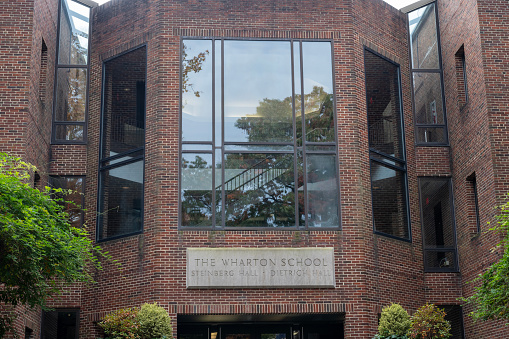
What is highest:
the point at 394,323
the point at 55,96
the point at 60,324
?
the point at 55,96

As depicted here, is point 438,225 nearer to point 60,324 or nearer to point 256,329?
point 256,329

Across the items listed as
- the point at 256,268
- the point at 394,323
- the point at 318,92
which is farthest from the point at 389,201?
the point at 256,268

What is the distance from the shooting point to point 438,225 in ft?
72.2

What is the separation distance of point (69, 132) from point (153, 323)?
291 inches

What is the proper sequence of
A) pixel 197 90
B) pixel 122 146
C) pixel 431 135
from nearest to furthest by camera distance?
pixel 197 90 → pixel 122 146 → pixel 431 135

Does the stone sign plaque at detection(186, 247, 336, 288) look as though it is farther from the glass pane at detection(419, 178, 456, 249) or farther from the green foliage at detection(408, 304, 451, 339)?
the glass pane at detection(419, 178, 456, 249)

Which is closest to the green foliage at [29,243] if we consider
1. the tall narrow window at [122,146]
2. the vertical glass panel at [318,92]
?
the tall narrow window at [122,146]

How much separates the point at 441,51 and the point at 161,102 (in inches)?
370

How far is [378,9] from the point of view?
22312mm

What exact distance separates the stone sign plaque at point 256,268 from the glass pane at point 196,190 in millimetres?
873

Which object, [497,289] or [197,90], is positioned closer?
[497,289]

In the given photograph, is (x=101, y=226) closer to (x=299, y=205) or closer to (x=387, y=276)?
(x=299, y=205)

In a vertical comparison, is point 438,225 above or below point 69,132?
below

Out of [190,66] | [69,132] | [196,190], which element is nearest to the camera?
[196,190]
